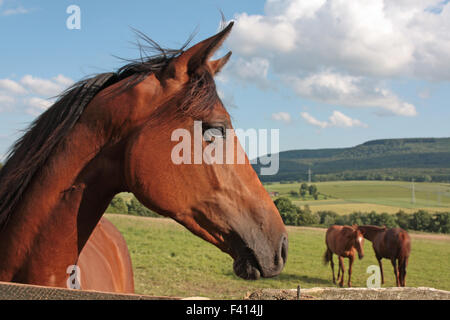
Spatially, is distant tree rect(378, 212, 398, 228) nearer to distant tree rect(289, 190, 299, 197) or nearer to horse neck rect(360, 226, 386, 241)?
distant tree rect(289, 190, 299, 197)

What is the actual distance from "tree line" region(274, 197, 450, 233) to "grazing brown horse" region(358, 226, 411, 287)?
6.98 m

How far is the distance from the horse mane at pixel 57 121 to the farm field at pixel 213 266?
729 cm

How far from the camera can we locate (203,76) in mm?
1777

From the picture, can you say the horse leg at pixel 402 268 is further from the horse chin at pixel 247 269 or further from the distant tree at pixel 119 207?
the distant tree at pixel 119 207

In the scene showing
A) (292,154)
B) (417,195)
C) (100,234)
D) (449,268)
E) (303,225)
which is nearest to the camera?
(100,234)

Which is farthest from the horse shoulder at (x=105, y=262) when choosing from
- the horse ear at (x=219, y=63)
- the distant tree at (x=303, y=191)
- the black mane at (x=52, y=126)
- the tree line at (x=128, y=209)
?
the distant tree at (x=303, y=191)

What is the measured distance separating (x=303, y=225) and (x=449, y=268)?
35.1 ft

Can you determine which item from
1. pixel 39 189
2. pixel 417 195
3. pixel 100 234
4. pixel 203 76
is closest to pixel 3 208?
pixel 39 189

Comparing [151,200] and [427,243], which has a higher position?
[151,200]

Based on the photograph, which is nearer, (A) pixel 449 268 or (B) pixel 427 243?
(A) pixel 449 268

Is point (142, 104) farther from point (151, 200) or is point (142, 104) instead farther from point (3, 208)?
point (3, 208)

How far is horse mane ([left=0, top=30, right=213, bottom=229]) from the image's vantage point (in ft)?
5.72

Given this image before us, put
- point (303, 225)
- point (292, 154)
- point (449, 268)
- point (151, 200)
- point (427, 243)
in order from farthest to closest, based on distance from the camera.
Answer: point (292, 154)
point (303, 225)
point (427, 243)
point (449, 268)
point (151, 200)

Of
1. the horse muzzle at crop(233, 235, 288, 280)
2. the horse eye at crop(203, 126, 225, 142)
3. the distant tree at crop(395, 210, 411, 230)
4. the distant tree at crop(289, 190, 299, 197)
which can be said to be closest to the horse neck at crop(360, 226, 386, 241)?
the horse muzzle at crop(233, 235, 288, 280)
